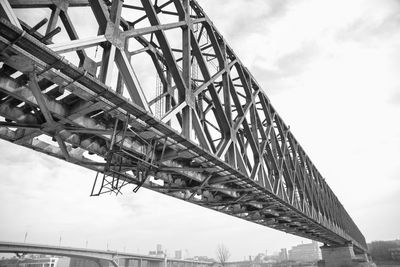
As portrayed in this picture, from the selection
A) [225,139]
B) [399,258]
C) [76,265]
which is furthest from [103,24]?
Answer: [399,258]

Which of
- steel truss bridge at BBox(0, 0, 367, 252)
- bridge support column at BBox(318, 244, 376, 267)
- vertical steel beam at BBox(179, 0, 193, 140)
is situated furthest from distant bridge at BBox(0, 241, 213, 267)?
vertical steel beam at BBox(179, 0, 193, 140)

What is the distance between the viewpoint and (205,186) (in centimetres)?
1377

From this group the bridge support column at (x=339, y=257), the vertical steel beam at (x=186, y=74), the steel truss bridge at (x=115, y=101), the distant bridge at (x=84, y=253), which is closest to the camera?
the steel truss bridge at (x=115, y=101)

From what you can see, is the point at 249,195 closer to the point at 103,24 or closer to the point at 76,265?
the point at 103,24

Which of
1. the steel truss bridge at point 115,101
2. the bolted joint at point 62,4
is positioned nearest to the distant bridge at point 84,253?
the steel truss bridge at point 115,101

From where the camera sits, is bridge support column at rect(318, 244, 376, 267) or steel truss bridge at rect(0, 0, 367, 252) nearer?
steel truss bridge at rect(0, 0, 367, 252)

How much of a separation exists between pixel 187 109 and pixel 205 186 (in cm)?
556

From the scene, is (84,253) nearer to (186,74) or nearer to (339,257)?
(339,257)

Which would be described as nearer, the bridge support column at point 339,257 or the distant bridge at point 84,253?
the bridge support column at point 339,257

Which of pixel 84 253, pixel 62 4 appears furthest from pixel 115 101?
pixel 84 253

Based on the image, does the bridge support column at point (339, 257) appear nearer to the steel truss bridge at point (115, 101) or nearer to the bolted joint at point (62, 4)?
the steel truss bridge at point (115, 101)

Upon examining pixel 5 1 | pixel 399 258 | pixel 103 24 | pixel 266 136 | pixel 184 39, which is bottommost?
pixel 399 258

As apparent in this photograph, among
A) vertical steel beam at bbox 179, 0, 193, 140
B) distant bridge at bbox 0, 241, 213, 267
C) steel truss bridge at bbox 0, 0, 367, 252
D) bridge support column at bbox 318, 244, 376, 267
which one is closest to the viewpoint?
steel truss bridge at bbox 0, 0, 367, 252

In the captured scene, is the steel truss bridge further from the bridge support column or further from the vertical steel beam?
the bridge support column
